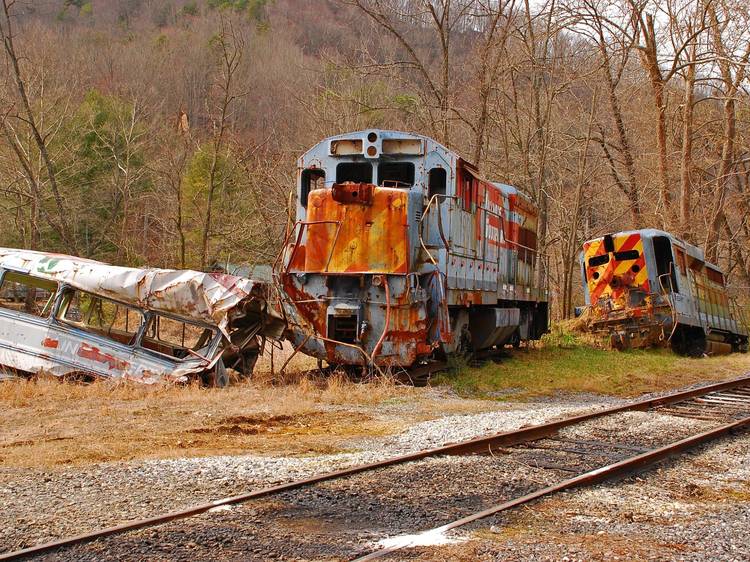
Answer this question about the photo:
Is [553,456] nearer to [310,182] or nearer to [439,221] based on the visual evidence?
[439,221]

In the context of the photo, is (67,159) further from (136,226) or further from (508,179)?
(508,179)

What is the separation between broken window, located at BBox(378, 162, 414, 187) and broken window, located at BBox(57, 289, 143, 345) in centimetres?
459

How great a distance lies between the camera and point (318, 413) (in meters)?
10.1

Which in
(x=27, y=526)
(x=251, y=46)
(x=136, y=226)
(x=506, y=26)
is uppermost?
(x=251, y=46)

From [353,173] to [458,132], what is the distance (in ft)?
80.7

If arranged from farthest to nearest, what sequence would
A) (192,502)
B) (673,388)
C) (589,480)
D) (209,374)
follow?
1. (673,388)
2. (209,374)
3. (589,480)
4. (192,502)

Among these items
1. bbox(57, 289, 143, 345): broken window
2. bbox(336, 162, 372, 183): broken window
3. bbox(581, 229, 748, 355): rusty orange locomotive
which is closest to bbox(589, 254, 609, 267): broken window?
bbox(581, 229, 748, 355): rusty orange locomotive

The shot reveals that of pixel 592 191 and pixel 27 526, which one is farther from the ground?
pixel 592 191

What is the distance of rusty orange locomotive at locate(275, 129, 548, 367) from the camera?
41.7 ft

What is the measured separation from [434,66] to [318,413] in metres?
28.2

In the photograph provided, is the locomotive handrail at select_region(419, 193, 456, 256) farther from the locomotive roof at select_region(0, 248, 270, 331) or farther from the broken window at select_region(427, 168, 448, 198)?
the locomotive roof at select_region(0, 248, 270, 331)

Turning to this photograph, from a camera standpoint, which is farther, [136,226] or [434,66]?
[136,226]

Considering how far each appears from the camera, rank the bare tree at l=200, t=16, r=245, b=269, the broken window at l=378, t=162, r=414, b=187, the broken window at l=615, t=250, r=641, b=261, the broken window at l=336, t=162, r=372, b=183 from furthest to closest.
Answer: the bare tree at l=200, t=16, r=245, b=269
the broken window at l=615, t=250, r=641, b=261
the broken window at l=336, t=162, r=372, b=183
the broken window at l=378, t=162, r=414, b=187

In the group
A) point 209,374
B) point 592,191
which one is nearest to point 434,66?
point 592,191
